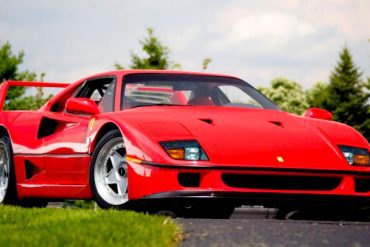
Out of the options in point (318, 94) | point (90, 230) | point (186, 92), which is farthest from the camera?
point (318, 94)

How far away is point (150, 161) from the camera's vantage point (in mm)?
7324

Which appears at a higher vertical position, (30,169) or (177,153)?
(177,153)

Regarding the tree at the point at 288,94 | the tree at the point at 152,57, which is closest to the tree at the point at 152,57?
the tree at the point at 152,57

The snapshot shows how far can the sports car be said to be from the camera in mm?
7301

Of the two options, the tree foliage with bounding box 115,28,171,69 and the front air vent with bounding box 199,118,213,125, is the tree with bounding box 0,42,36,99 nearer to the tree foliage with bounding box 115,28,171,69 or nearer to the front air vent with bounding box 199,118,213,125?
the tree foliage with bounding box 115,28,171,69

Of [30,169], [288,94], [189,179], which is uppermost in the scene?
[189,179]

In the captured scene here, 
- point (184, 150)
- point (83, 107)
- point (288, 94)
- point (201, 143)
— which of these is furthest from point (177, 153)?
point (288, 94)

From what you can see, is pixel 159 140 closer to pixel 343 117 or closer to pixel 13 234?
pixel 13 234

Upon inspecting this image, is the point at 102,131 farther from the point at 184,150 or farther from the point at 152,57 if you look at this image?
the point at 152,57

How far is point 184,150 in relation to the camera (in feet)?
23.9

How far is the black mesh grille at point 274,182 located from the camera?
7352mm

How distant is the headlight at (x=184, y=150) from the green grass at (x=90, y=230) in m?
0.57

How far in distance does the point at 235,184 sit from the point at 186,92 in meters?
1.81

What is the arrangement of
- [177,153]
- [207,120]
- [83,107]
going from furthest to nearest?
[83,107] < [207,120] < [177,153]
